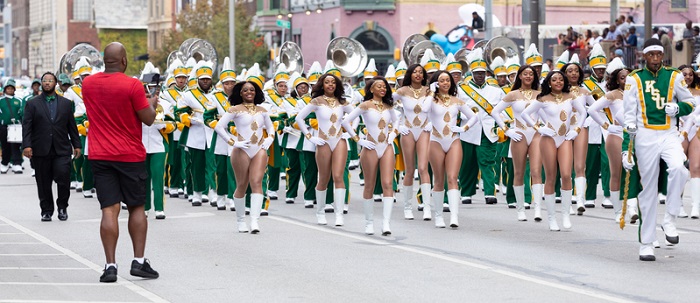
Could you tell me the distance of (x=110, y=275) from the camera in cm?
1234

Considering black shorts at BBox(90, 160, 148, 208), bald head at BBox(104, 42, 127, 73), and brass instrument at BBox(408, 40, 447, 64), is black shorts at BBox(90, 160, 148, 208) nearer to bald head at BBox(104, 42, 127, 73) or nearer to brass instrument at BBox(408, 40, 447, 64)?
bald head at BBox(104, 42, 127, 73)

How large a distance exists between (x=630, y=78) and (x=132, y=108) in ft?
14.4

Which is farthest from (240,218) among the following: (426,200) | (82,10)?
(82,10)

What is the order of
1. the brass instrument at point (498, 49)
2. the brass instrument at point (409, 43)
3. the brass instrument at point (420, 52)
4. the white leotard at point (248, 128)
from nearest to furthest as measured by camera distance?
the white leotard at point (248, 128), the brass instrument at point (498, 49), the brass instrument at point (420, 52), the brass instrument at point (409, 43)

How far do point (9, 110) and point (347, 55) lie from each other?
Answer: 6.95 meters

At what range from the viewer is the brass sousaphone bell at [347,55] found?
103ft

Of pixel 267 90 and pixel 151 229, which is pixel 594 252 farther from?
pixel 267 90

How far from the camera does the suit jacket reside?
1900cm

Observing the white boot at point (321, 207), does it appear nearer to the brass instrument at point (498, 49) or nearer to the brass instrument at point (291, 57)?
the brass instrument at point (498, 49)

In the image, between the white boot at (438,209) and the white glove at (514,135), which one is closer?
the white boot at (438,209)

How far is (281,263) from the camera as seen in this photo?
13.7m

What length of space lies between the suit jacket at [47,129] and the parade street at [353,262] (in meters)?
0.90

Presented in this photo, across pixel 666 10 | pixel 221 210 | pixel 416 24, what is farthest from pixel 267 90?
pixel 416 24

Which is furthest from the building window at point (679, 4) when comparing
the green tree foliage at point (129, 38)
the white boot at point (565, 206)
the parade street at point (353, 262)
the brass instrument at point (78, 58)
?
the green tree foliage at point (129, 38)
